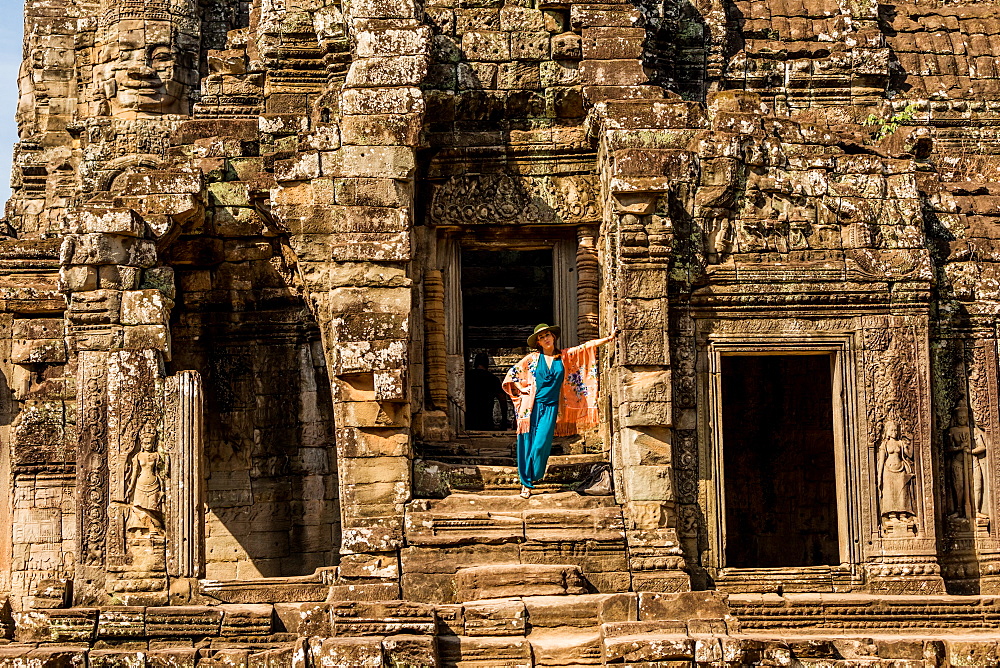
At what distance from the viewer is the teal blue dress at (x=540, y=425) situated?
14.3 meters

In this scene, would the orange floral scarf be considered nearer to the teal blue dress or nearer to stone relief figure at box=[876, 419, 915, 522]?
the teal blue dress

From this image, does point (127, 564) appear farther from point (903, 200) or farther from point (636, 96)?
point (903, 200)

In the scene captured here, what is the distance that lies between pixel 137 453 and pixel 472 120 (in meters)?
4.39

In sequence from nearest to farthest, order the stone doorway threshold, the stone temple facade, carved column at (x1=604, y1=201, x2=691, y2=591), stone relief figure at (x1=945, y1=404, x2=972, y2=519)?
the stone temple facade → carved column at (x1=604, y1=201, x2=691, y2=591) → the stone doorway threshold → stone relief figure at (x1=945, y1=404, x2=972, y2=519)

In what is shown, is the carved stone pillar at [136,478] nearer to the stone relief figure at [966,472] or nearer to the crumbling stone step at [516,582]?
the crumbling stone step at [516,582]

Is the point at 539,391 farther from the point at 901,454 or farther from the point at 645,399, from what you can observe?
the point at 901,454

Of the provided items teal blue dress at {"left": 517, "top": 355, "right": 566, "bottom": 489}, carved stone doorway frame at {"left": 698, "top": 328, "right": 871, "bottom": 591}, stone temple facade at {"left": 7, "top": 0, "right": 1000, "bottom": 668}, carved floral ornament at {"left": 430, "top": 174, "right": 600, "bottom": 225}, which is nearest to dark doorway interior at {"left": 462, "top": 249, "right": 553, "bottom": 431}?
stone temple facade at {"left": 7, "top": 0, "right": 1000, "bottom": 668}

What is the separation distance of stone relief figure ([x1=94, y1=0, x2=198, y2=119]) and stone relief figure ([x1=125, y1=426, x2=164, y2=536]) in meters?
7.29

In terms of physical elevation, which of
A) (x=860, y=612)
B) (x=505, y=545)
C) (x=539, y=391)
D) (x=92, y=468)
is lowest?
(x=860, y=612)

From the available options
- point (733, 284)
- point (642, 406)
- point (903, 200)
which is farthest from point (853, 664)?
point (903, 200)

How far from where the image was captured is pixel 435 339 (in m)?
15.2

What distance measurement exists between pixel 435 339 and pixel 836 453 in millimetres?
3866

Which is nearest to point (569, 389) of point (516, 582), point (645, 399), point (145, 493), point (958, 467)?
point (645, 399)

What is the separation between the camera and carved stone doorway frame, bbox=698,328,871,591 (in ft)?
47.5
